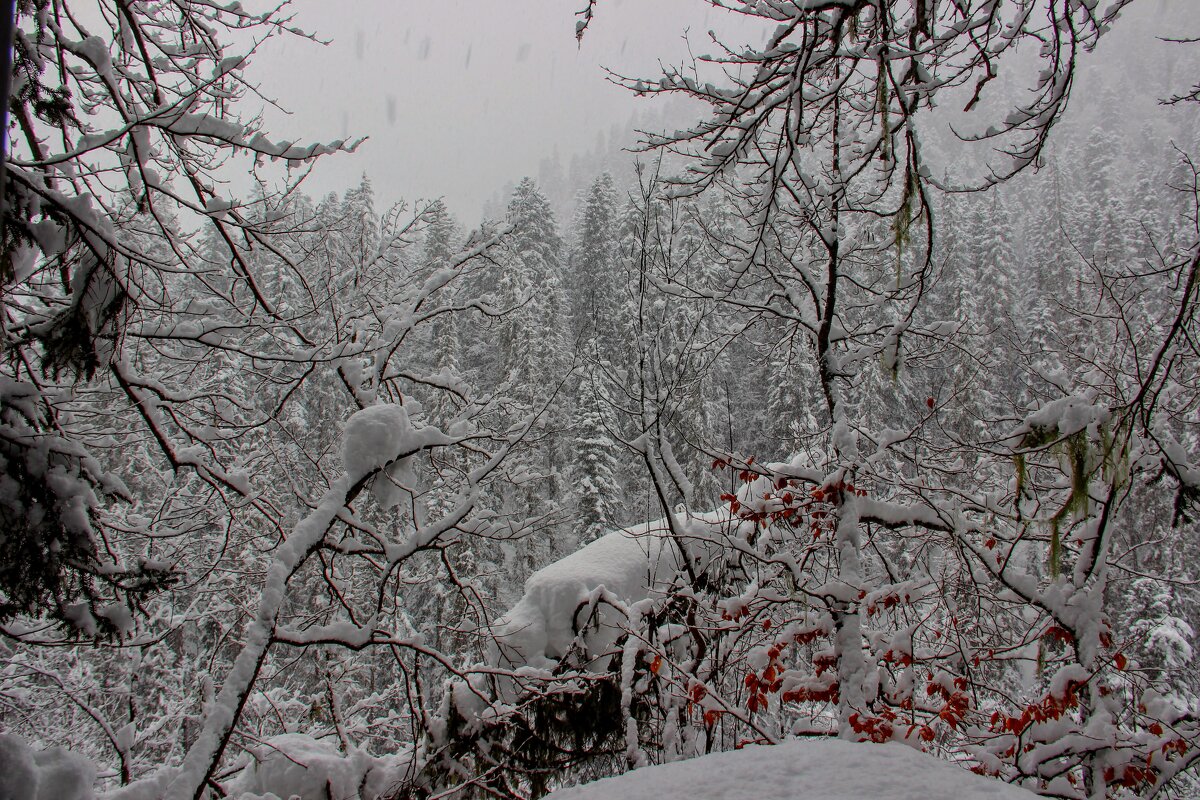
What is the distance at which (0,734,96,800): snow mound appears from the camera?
1.80 meters

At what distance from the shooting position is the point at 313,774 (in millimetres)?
4031

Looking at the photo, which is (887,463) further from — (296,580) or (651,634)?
(296,580)

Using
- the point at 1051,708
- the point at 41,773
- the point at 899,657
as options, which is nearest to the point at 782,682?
the point at 899,657

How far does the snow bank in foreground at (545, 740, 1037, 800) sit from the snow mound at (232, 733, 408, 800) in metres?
3.06

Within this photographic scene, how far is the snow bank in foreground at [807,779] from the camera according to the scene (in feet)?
5.37

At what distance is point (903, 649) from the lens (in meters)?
3.67

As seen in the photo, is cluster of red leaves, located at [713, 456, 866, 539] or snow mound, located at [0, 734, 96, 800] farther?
cluster of red leaves, located at [713, 456, 866, 539]

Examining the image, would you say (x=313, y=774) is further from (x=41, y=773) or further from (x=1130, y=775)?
(x=1130, y=775)

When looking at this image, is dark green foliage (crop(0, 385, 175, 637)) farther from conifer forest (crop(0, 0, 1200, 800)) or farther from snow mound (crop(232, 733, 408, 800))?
snow mound (crop(232, 733, 408, 800))

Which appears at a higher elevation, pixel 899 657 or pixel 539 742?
pixel 899 657

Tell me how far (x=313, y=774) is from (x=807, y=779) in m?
3.64

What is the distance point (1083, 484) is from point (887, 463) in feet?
8.78

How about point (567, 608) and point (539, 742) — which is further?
point (567, 608)

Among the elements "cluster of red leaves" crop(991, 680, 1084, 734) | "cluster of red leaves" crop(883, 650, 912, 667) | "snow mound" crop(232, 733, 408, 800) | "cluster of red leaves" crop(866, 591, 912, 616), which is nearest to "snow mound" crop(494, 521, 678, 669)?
"snow mound" crop(232, 733, 408, 800)
